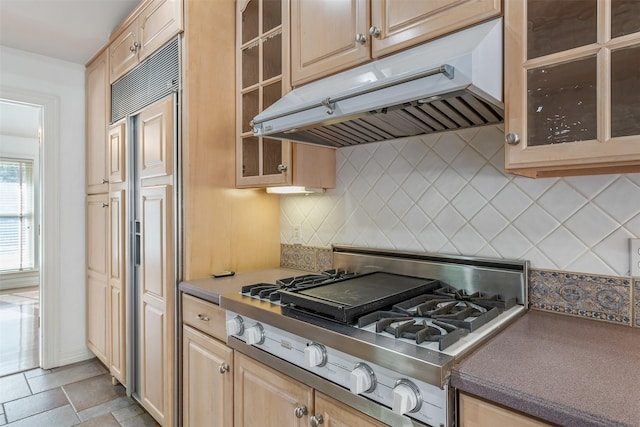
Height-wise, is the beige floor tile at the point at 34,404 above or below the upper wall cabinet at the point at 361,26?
below

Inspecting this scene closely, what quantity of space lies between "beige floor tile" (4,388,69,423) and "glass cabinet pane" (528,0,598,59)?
10.4 ft

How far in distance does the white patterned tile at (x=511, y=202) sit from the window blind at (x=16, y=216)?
7235 millimetres

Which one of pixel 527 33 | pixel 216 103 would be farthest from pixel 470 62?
pixel 216 103

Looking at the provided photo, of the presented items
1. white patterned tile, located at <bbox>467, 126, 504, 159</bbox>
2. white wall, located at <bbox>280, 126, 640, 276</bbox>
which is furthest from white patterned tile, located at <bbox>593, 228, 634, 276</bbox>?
white patterned tile, located at <bbox>467, 126, 504, 159</bbox>

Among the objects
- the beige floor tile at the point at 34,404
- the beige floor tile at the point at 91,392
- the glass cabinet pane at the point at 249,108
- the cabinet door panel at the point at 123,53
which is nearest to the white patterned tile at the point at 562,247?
the glass cabinet pane at the point at 249,108

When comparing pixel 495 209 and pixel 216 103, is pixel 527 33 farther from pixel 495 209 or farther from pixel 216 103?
pixel 216 103

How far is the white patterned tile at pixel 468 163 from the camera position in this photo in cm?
144

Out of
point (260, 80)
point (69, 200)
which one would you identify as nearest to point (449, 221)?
point (260, 80)

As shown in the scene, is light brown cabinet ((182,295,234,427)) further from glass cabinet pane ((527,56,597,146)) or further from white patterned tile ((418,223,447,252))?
glass cabinet pane ((527,56,597,146))

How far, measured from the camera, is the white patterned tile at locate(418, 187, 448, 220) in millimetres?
1556

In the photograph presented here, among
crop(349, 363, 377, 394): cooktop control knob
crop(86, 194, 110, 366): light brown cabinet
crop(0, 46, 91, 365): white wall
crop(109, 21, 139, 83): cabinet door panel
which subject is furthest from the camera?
crop(0, 46, 91, 365): white wall

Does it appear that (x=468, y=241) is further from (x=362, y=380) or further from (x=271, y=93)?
(x=271, y=93)

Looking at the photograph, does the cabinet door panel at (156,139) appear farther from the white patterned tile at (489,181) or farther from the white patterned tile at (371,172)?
the white patterned tile at (489,181)

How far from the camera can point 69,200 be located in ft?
10.1
